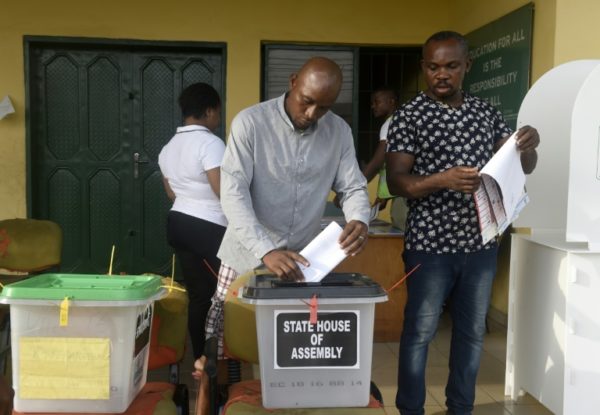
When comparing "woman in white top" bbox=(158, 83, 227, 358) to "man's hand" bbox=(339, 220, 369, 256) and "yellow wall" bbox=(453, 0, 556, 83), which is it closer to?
"man's hand" bbox=(339, 220, 369, 256)

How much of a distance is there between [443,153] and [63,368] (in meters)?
1.61

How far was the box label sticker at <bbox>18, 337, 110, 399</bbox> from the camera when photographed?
1896 millimetres

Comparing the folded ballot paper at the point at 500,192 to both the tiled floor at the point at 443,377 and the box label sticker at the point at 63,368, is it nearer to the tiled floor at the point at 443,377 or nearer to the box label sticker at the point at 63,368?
the tiled floor at the point at 443,377

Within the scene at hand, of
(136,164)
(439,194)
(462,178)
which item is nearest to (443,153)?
(439,194)

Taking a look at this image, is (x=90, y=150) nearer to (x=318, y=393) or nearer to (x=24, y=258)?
(x=24, y=258)

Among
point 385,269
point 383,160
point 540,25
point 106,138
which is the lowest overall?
point 385,269

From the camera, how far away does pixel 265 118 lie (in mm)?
2275

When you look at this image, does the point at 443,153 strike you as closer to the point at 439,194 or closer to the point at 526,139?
the point at 439,194

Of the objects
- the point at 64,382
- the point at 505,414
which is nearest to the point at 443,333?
the point at 505,414

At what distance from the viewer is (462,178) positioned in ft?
7.84

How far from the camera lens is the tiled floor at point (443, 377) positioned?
11.1 ft

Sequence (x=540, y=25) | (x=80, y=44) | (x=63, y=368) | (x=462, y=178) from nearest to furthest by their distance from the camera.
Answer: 1. (x=63, y=368)
2. (x=462, y=178)
3. (x=540, y=25)
4. (x=80, y=44)

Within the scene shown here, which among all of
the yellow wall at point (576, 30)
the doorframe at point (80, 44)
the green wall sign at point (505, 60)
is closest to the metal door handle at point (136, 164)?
the doorframe at point (80, 44)

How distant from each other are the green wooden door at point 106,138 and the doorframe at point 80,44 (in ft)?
0.15
